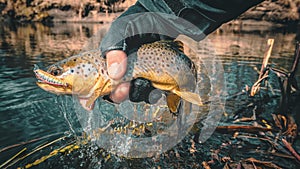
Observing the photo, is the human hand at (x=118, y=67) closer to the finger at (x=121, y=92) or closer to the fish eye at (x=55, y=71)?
the finger at (x=121, y=92)

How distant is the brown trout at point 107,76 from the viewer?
160cm

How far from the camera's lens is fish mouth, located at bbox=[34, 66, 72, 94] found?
1554mm

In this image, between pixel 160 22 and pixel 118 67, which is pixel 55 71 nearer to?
pixel 118 67

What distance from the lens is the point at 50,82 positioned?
1551mm

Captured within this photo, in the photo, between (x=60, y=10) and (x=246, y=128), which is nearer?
(x=246, y=128)

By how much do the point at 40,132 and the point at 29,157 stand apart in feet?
2.30

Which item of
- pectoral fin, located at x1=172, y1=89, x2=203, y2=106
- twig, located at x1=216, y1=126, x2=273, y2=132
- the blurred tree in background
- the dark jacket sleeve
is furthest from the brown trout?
the blurred tree in background

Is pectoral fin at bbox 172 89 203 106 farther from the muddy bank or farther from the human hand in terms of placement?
the muddy bank

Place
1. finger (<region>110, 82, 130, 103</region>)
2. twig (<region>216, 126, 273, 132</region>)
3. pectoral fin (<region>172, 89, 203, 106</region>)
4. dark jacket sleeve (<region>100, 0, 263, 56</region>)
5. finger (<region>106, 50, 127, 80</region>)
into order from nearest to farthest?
dark jacket sleeve (<region>100, 0, 263, 56</region>), finger (<region>106, 50, 127, 80</region>), finger (<region>110, 82, 130, 103</region>), pectoral fin (<region>172, 89, 203, 106</region>), twig (<region>216, 126, 273, 132</region>)

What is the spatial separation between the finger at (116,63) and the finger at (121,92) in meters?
0.09

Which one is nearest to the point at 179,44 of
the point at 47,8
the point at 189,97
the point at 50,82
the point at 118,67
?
the point at 189,97

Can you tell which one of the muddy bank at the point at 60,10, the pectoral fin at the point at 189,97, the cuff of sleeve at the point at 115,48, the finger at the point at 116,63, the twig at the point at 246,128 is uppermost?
the muddy bank at the point at 60,10

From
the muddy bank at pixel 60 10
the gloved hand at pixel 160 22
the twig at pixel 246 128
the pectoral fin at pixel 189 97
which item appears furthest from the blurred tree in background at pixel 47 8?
the gloved hand at pixel 160 22

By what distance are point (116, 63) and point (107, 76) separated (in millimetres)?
123
